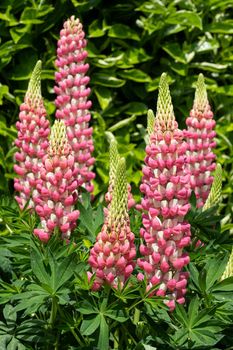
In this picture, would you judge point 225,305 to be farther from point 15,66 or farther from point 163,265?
point 15,66

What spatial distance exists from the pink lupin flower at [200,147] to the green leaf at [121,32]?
150 cm

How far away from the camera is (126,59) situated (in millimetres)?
5008

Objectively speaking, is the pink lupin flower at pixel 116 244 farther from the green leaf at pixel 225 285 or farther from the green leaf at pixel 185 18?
the green leaf at pixel 185 18

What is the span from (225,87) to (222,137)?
0.35m

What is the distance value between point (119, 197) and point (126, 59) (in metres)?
2.64

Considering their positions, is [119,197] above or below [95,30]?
below

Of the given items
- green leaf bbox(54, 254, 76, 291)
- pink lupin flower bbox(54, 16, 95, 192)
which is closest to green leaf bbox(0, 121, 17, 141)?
pink lupin flower bbox(54, 16, 95, 192)

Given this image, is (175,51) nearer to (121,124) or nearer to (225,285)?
(121,124)

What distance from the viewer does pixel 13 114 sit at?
498 cm

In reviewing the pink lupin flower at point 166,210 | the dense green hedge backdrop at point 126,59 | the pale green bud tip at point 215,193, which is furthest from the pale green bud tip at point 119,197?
the dense green hedge backdrop at point 126,59

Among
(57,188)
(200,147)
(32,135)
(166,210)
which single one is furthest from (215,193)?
(32,135)

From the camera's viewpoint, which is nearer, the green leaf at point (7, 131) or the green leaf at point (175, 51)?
the green leaf at point (7, 131)

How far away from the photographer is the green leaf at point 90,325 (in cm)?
245

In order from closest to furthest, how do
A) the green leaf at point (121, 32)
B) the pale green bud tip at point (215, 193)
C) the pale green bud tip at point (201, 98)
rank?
the pale green bud tip at point (215, 193) < the pale green bud tip at point (201, 98) < the green leaf at point (121, 32)
